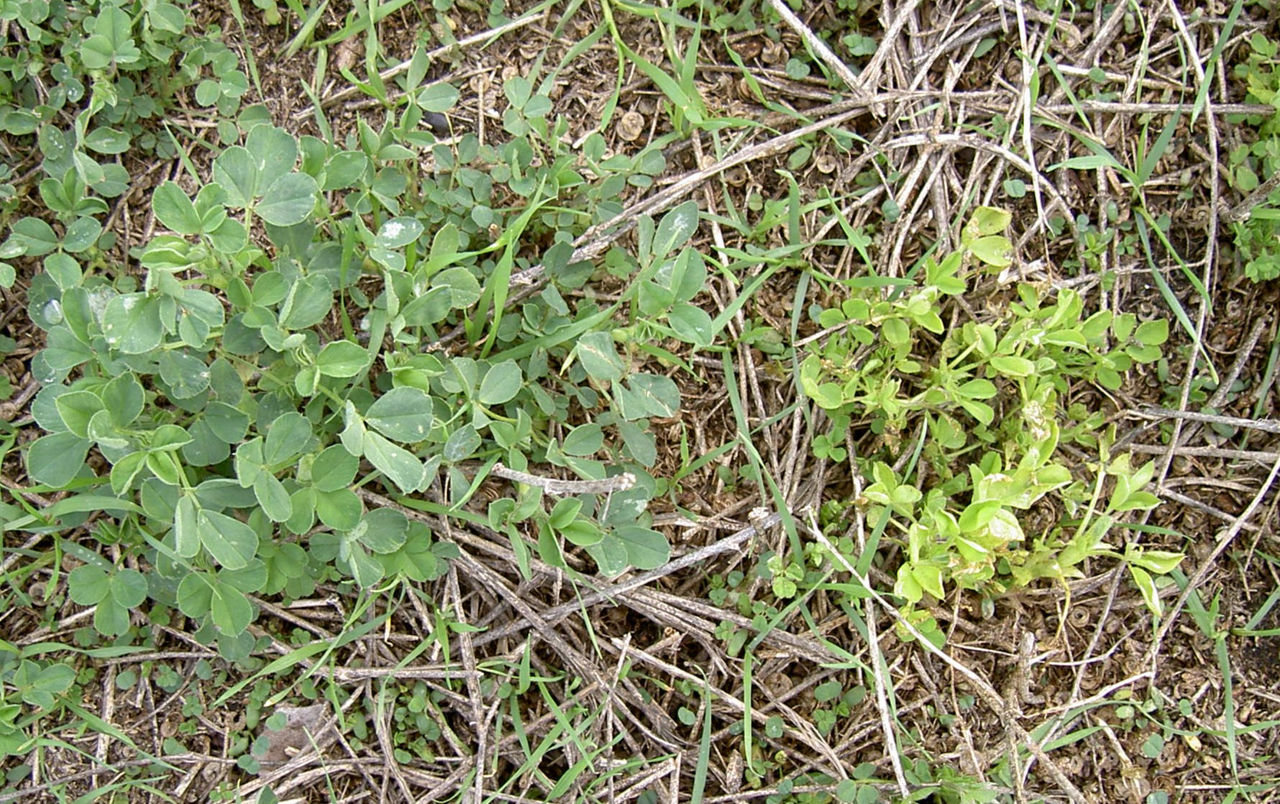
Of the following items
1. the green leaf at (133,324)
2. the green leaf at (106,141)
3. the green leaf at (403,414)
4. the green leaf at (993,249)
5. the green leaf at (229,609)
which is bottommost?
the green leaf at (229,609)

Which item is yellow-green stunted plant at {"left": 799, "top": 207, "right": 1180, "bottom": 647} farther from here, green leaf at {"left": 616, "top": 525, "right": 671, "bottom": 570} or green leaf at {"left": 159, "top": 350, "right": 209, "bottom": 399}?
green leaf at {"left": 159, "top": 350, "right": 209, "bottom": 399}

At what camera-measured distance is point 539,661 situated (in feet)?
7.32

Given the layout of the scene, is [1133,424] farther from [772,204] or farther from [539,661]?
[539,661]

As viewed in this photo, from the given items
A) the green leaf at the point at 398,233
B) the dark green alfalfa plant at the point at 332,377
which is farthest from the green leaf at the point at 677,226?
the green leaf at the point at 398,233

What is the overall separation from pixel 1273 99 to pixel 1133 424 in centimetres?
84

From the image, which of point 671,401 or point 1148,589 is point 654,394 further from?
point 1148,589

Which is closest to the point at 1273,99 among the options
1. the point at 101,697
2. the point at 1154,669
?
the point at 1154,669

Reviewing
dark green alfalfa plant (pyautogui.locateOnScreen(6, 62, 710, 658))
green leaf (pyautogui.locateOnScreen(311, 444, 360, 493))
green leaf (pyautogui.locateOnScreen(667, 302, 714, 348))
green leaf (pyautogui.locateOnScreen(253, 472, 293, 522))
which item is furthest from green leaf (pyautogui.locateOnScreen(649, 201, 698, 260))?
green leaf (pyautogui.locateOnScreen(253, 472, 293, 522))

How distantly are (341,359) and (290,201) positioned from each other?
0.32 meters

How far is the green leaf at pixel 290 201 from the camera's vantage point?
74.1 inches

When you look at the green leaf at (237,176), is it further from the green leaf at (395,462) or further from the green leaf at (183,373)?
the green leaf at (395,462)

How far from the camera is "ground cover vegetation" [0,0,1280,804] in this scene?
2057mm

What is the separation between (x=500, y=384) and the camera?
1.98 metres

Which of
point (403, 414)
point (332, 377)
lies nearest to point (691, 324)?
point (403, 414)
